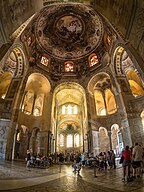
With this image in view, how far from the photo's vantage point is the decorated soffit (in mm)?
20750

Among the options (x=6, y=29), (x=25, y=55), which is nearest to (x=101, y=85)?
(x=25, y=55)

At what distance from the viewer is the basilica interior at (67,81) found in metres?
16.1

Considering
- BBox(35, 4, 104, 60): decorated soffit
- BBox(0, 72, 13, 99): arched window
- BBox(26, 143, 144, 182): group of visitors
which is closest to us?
BBox(26, 143, 144, 182): group of visitors

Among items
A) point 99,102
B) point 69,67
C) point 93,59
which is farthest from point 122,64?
point 69,67

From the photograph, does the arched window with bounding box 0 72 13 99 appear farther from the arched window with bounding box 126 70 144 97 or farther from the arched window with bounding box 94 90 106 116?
the arched window with bounding box 126 70 144 97

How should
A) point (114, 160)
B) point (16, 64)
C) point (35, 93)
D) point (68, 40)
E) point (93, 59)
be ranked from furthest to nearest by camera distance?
point (68, 40) → point (35, 93) → point (93, 59) → point (16, 64) → point (114, 160)

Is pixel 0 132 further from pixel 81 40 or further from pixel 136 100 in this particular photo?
pixel 81 40

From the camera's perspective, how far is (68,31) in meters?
23.9

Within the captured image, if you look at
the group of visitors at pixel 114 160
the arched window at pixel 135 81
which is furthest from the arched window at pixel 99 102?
the group of visitors at pixel 114 160

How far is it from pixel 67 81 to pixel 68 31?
7731mm

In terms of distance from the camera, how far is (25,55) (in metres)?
18.6

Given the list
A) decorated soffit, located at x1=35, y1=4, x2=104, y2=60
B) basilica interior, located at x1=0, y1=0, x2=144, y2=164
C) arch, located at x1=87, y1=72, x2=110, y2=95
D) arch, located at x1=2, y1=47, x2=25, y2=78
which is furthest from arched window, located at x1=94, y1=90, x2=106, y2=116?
arch, located at x1=2, y1=47, x2=25, y2=78

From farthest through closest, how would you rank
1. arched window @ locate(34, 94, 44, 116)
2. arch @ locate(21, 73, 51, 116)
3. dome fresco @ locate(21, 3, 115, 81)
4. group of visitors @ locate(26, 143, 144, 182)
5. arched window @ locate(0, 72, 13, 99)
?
arched window @ locate(34, 94, 44, 116), arch @ locate(21, 73, 51, 116), dome fresco @ locate(21, 3, 115, 81), arched window @ locate(0, 72, 13, 99), group of visitors @ locate(26, 143, 144, 182)

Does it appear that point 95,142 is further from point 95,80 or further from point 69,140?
point 69,140
